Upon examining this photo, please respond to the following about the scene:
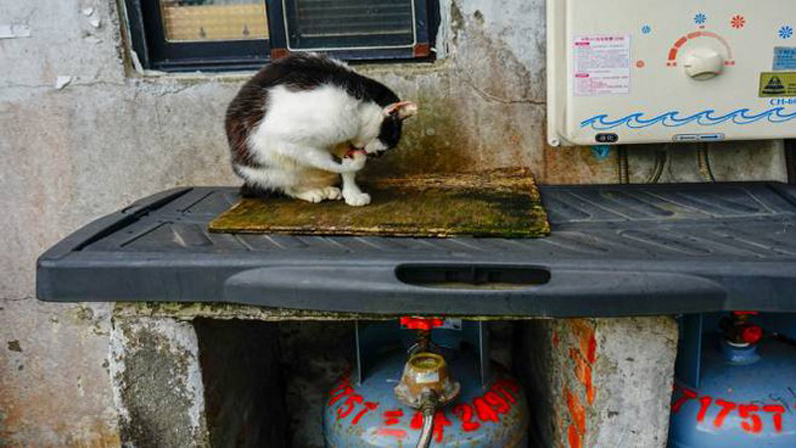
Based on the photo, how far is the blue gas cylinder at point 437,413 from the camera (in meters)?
1.15

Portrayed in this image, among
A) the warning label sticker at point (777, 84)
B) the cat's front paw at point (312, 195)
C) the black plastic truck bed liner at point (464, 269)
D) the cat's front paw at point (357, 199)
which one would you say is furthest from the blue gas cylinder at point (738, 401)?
the cat's front paw at point (312, 195)

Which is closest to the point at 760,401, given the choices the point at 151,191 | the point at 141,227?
the point at 141,227

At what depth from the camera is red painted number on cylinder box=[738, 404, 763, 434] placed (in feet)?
3.39

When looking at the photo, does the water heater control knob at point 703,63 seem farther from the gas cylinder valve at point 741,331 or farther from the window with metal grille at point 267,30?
the window with metal grille at point 267,30

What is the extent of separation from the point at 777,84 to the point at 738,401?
0.73 m

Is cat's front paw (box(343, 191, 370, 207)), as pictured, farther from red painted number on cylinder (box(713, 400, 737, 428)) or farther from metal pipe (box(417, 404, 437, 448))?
red painted number on cylinder (box(713, 400, 737, 428))

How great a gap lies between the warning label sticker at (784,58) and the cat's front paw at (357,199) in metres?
0.98

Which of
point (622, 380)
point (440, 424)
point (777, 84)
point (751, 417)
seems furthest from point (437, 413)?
point (777, 84)

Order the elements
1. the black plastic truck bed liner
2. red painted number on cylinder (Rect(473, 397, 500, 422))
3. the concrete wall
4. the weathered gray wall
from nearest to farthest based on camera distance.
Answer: the black plastic truck bed liner
the weathered gray wall
red painted number on cylinder (Rect(473, 397, 500, 422))
the concrete wall

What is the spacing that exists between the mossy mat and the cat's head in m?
0.12

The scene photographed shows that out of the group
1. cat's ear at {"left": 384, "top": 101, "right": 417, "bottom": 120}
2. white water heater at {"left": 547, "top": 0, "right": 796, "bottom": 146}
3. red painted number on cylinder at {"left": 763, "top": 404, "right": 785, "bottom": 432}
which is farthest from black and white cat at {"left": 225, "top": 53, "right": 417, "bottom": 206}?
red painted number on cylinder at {"left": 763, "top": 404, "right": 785, "bottom": 432}

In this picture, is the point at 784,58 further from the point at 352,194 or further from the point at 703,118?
the point at 352,194

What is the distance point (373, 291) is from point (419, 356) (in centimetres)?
38

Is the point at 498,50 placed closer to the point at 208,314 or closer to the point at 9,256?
the point at 208,314
